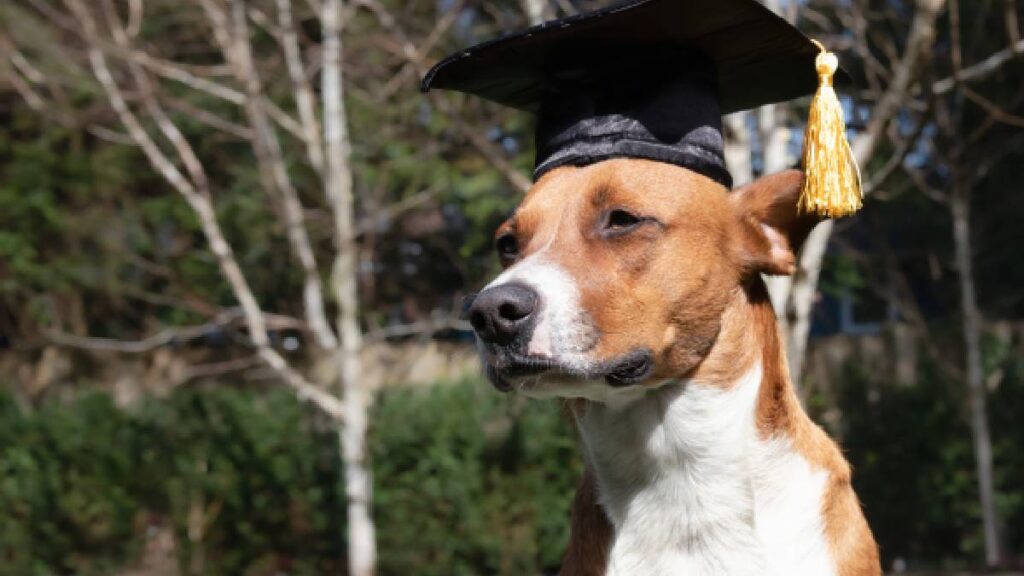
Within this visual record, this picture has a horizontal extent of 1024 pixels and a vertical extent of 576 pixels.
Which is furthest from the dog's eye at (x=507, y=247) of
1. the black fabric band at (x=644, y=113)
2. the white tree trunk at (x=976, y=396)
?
the white tree trunk at (x=976, y=396)

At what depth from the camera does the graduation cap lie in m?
2.44

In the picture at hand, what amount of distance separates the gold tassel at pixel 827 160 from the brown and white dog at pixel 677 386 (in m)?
0.09

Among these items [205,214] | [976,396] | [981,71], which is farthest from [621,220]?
[976,396]

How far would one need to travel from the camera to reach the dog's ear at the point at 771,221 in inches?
98.6

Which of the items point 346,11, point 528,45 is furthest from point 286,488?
point 528,45

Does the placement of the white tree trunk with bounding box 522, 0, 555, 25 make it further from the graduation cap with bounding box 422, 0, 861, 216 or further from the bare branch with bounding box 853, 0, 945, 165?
the graduation cap with bounding box 422, 0, 861, 216

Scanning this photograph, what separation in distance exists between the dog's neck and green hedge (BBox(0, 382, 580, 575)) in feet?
20.4

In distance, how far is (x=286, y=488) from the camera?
9.19m

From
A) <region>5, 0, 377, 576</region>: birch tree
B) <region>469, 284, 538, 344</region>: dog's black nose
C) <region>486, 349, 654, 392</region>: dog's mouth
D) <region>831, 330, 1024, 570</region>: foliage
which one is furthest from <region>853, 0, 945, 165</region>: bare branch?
<region>831, 330, 1024, 570</region>: foliage

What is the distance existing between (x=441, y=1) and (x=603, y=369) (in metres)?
8.03

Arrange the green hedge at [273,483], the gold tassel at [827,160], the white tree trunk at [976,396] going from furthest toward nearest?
the white tree trunk at [976,396], the green hedge at [273,483], the gold tassel at [827,160]

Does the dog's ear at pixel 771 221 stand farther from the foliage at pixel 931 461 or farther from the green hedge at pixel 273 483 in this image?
the foliage at pixel 931 461

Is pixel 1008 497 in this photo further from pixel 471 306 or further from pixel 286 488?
pixel 471 306

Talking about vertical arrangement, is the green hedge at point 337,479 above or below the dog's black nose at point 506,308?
below
